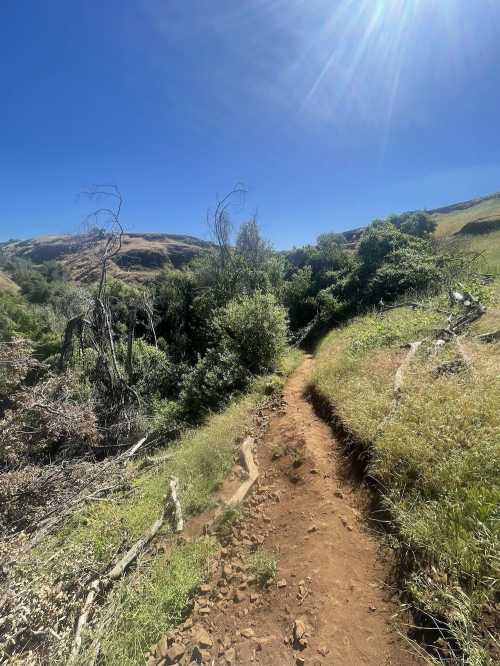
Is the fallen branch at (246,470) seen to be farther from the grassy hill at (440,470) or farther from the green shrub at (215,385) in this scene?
the green shrub at (215,385)

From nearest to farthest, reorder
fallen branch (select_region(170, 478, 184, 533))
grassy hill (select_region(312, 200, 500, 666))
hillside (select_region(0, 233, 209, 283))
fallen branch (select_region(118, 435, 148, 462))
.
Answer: grassy hill (select_region(312, 200, 500, 666)) < fallen branch (select_region(170, 478, 184, 533)) < fallen branch (select_region(118, 435, 148, 462)) < hillside (select_region(0, 233, 209, 283))

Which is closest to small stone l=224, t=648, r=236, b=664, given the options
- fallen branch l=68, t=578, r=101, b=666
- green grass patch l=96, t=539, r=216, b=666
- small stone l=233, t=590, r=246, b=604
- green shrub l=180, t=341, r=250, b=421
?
small stone l=233, t=590, r=246, b=604

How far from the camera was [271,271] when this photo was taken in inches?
767

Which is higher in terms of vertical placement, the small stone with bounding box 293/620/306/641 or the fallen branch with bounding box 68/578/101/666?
the fallen branch with bounding box 68/578/101/666

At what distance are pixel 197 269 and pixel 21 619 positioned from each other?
19.8m

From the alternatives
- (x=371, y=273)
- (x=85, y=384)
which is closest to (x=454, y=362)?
(x=85, y=384)

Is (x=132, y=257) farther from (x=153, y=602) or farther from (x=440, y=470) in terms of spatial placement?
(x=440, y=470)

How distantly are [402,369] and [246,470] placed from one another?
10.2 feet

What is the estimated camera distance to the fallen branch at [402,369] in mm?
4242

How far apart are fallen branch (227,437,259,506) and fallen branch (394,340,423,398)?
8.07ft

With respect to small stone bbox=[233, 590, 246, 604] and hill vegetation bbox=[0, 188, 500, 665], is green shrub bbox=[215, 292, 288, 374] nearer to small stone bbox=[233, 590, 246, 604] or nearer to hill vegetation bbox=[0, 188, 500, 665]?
hill vegetation bbox=[0, 188, 500, 665]

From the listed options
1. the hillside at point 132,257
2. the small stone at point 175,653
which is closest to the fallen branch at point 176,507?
the small stone at point 175,653

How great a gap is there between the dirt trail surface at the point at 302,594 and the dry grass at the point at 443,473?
361mm

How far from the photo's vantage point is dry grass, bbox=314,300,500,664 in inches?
75.5
